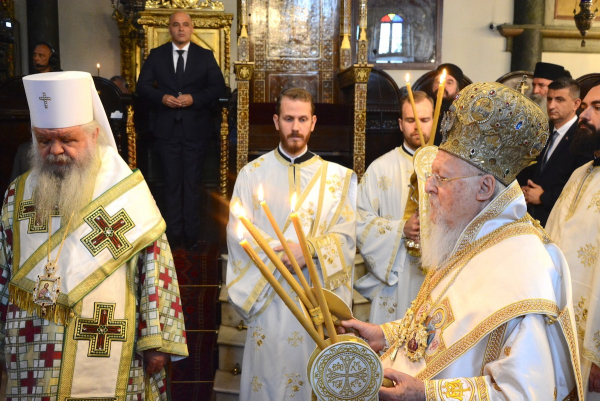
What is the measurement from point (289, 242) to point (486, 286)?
172 centimetres

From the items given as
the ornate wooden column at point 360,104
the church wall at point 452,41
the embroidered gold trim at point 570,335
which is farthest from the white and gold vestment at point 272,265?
the church wall at point 452,41

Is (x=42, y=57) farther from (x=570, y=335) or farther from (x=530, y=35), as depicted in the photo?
(x=530, y=35)

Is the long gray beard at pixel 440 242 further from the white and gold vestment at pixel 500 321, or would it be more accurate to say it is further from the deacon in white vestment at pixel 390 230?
the deacon in white vestment at pixel 390 230

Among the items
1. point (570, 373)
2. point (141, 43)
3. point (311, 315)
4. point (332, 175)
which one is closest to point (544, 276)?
point (570, 373)

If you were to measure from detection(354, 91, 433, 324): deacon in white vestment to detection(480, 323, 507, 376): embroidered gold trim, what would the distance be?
177cm

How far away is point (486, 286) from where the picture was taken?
6.11ft

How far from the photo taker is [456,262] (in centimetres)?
209

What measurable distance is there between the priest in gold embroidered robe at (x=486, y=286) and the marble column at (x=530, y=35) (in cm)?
857

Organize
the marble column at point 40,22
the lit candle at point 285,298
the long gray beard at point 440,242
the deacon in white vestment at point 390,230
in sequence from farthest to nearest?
the marble column at point 40,22
the deacon in white vestment at point 390,230
the long gray beard at point 440,242
the lit candle at point 285,298

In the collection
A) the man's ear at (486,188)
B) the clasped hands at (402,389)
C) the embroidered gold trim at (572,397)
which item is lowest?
the embroidered gold trim at (572,397)

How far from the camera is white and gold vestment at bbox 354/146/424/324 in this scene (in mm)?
3760

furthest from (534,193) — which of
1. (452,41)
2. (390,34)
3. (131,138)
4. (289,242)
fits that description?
(452,41)

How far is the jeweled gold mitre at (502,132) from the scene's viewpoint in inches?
77.5

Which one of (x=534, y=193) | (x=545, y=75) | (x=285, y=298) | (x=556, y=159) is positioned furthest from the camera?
(x=545, y=75)
